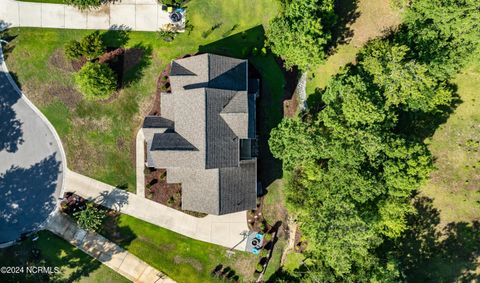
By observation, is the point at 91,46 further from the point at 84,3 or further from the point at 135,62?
the point at 84,3

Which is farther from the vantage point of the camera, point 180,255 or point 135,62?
point 135,62

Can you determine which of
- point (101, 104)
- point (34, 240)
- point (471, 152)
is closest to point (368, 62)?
point (471, 152)

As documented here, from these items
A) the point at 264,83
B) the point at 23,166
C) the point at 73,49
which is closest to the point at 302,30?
the point at 264,83

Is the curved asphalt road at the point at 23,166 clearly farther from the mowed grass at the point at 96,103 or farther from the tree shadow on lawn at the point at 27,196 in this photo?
the mowed grass at the point at 96,103

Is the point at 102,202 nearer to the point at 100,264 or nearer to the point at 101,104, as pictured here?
the point at 100,264

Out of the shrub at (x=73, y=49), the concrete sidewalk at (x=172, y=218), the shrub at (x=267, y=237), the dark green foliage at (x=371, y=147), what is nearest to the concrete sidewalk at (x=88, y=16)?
the shrub at (x=73, y=49)

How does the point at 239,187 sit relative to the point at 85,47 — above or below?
below
